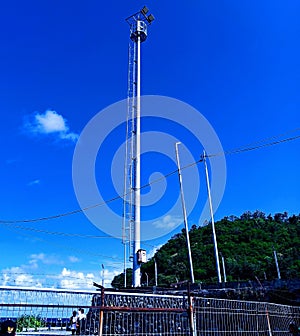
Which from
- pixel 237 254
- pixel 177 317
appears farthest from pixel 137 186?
pixel 237 254

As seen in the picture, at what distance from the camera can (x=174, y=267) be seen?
4116cm

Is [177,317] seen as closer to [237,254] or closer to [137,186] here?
[137,186]

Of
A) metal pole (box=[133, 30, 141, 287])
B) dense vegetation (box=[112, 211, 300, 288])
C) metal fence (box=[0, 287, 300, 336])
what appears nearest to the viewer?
→ metal fence (box=[0, 287, 300, 336])

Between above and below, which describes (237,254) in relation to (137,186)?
above

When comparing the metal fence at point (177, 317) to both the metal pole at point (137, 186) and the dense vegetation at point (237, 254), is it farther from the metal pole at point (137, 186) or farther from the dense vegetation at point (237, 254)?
the dense vegetation at point (237, 254)

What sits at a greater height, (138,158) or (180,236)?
(180,236)

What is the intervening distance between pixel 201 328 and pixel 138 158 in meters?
10.6

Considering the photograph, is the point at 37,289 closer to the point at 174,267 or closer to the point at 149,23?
the point at 149,23

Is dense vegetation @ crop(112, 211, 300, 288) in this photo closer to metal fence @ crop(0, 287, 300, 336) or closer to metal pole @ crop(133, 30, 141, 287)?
metal pole @ crop(133, 30, 141, 287)

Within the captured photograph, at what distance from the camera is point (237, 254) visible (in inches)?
1486

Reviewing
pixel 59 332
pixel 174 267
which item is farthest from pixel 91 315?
pixel 174 267

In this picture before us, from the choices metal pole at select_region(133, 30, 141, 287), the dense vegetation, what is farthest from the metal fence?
the dense vegetation

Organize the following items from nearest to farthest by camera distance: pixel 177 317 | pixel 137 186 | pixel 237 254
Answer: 1. pixel 177 317
2. pixel 137 186
3. pixel 237 254

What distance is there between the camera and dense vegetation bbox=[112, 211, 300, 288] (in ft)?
110
